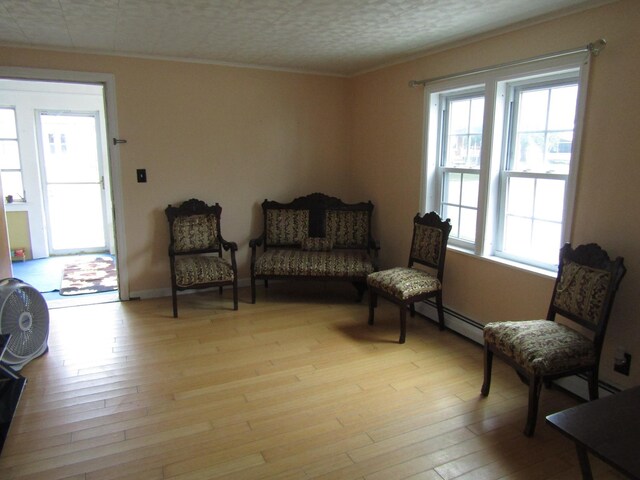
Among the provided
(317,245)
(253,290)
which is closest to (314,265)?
(317,245)

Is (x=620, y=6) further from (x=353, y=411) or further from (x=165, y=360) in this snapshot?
(x=165, y=360)

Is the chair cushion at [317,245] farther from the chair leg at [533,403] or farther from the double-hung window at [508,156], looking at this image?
the chair leg at [533,403]

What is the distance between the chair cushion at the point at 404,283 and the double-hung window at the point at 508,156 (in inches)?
17.1

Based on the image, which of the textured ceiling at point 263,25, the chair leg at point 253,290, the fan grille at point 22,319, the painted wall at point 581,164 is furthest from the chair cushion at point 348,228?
the fan grille at point 22,319

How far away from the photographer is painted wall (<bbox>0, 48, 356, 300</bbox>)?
164 inches

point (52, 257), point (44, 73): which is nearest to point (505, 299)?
point (44, 73)

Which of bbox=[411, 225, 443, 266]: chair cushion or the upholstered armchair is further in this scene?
Result: the upholstered armchair

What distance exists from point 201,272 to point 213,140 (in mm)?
1390

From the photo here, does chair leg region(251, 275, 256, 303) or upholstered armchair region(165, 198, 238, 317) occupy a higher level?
upholstered armchair region(165, 198, 238, 317)

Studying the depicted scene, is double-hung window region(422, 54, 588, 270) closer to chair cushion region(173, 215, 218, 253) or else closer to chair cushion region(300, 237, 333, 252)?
chair cushion region(300, 237, 333, 252)

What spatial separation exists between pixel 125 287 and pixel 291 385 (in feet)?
7.74

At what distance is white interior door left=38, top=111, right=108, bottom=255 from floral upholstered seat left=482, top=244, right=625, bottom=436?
19.2ft

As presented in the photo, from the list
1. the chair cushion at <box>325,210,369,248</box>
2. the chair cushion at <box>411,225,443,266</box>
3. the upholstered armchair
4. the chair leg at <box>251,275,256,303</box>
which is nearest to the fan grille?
the upholstered armchair

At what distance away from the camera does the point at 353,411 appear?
100 inches
